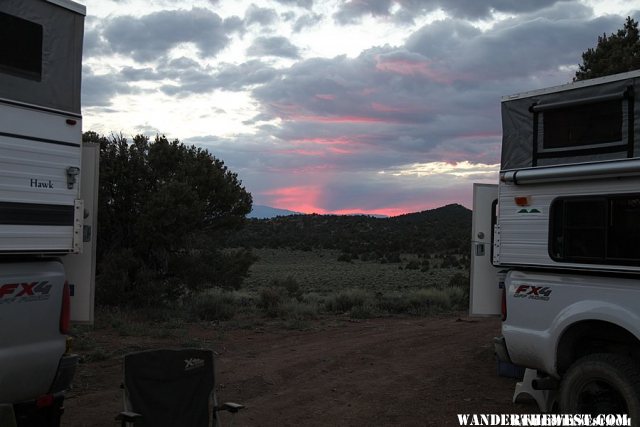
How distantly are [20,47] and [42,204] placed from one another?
1.29 m

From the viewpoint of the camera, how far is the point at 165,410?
5.05 m

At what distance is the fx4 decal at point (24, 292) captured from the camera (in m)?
4.28

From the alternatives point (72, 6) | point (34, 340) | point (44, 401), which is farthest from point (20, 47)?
point (44, 401)

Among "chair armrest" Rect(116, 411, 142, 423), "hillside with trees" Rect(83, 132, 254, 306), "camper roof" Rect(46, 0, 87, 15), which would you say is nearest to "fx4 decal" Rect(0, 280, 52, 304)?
"chair armrest" Rect(116, 411, 142, 423)

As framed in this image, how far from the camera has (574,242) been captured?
560cm

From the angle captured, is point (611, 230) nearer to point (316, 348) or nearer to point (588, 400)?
point (588, 400)

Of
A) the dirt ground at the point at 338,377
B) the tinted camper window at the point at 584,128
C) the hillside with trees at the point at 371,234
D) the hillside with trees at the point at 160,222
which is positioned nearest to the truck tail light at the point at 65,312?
the dirt ground at the point at 338,377

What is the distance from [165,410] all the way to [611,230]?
13.8 ft

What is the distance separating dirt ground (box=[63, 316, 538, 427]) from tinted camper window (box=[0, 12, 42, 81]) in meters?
3.52

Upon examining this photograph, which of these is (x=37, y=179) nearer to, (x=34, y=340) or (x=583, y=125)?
(x=34, y=340)

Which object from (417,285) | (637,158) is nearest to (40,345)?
(637,158)

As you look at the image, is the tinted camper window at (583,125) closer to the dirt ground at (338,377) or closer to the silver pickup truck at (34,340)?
the dirt ground at (338,377)

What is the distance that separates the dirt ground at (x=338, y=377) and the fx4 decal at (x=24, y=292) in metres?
Result: 2.14

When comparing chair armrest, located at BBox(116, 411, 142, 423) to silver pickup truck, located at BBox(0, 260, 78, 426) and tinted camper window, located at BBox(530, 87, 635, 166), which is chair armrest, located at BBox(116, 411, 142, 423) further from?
tinted camper window, located at BBox(530, 87, 635, 166)
